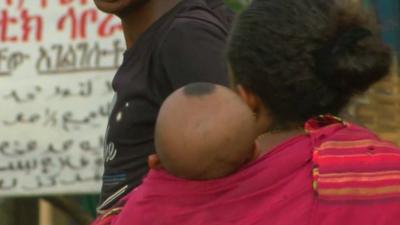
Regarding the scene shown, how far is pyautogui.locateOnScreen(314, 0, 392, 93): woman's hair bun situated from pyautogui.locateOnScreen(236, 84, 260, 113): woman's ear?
0.12m

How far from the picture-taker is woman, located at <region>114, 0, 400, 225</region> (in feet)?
7.41

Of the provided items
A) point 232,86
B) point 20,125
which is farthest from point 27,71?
point 232,86

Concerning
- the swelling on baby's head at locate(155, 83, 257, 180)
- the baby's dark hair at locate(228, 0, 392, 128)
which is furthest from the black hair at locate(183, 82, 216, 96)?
the baby's dark hair at locate(228, 0, 392, 128)

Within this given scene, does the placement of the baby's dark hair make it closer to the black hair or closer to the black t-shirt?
the black hair

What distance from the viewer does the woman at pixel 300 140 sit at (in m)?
2.26

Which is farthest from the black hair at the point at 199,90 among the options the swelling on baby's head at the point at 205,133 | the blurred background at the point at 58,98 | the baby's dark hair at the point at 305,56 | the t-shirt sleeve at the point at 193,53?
the blurred background at the point at 58,98

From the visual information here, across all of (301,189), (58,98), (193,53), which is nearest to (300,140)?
(301,189)

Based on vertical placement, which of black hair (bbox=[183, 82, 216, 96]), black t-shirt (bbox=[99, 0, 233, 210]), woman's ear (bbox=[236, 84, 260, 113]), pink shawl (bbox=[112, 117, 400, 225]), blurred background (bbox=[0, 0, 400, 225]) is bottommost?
blurred background (bbox=[0, 0, 400, 225])

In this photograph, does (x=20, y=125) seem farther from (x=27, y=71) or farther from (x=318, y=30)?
(x=318, y=30)

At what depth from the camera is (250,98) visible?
2.38 meters

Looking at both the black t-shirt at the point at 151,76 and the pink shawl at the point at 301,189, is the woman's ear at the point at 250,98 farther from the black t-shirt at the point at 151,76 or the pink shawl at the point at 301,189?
the black t-shirt at the point at 151,76

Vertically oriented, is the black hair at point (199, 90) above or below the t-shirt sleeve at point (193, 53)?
above

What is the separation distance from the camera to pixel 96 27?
516cm

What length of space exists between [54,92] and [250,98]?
2866 millimetres
